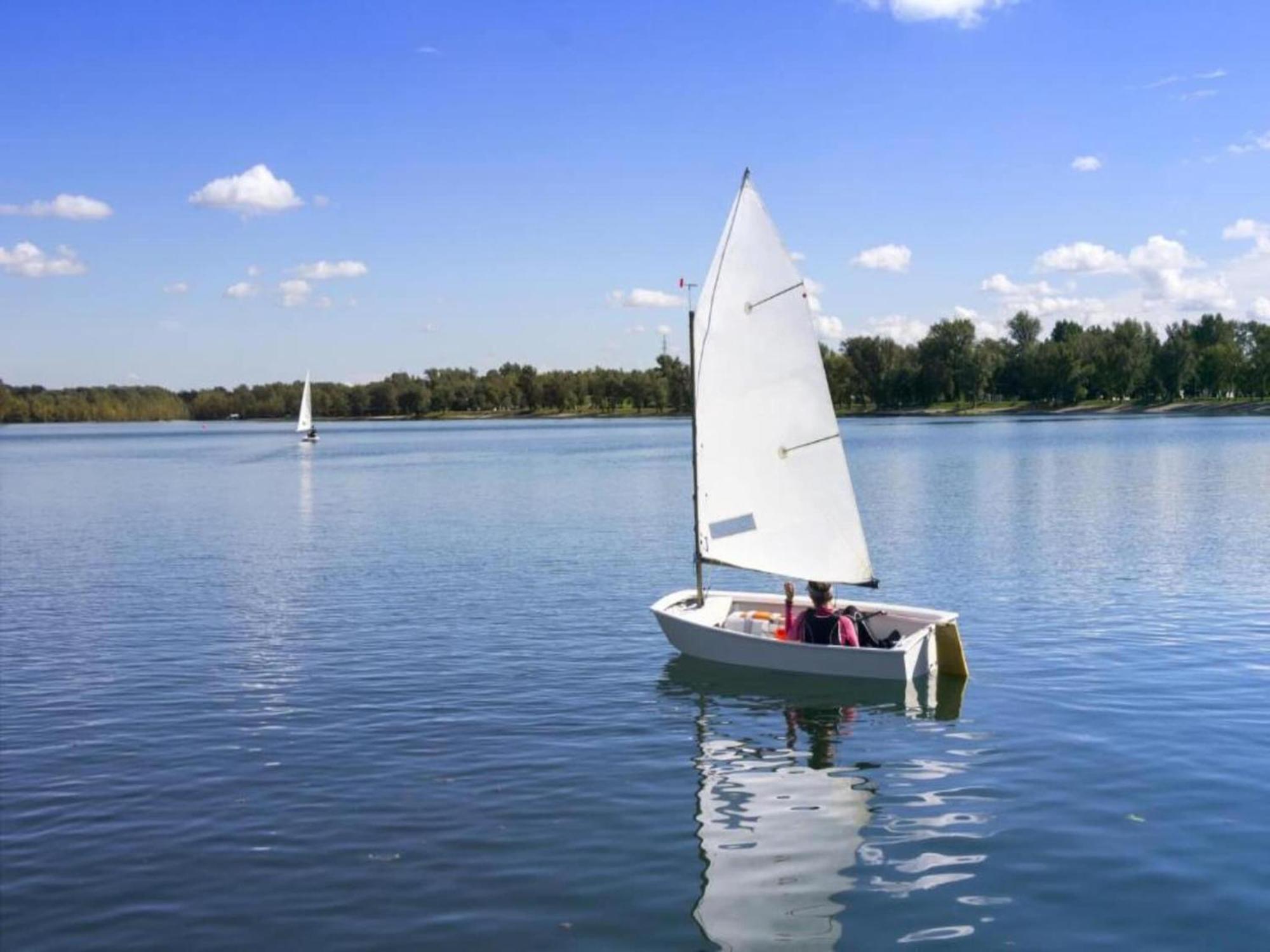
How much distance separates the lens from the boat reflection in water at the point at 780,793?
13.2 meters

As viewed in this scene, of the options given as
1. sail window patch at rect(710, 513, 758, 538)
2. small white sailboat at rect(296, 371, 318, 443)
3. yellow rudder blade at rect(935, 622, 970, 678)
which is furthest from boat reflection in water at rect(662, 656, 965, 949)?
small white sailboat at rect(296, 371, 318, 443)

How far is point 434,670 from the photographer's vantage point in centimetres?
Result: 2562

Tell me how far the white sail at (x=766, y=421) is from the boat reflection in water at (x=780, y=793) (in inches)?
112

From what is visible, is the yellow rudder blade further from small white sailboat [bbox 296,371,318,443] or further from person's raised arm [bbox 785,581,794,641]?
small white sailboat [bbox 296,371,318,443]

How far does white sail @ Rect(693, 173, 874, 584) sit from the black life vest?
6.01 ft

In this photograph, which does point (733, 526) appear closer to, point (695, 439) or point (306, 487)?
point (695, 439)

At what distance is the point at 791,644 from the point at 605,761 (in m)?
6.16

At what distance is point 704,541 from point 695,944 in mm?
14906

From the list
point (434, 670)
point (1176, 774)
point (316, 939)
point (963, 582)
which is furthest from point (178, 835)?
point (963, 582)

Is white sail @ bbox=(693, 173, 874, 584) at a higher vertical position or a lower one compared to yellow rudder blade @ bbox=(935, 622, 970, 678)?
higher

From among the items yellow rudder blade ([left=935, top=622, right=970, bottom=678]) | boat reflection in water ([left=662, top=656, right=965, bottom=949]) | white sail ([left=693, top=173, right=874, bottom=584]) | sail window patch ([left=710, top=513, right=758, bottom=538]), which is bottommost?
boat reflection in water ([left=662, top=656, right=965, bottom=949])

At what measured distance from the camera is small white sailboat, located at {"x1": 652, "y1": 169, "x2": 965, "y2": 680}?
79.8 ft

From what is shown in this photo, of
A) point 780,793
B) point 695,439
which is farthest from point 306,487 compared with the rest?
point 780,793

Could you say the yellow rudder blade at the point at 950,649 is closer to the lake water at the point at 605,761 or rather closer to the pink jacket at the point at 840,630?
the lake water at the point at 605,761
